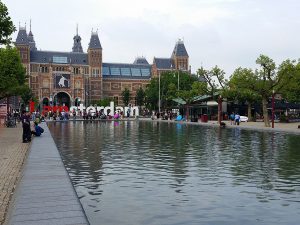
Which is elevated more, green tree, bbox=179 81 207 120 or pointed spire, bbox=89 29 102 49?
pointed spire, bbox=89 29 102 49

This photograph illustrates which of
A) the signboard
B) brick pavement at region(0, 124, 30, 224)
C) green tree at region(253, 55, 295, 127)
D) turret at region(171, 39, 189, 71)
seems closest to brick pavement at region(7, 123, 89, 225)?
brick pavement at region(0, 124, 30, 224)

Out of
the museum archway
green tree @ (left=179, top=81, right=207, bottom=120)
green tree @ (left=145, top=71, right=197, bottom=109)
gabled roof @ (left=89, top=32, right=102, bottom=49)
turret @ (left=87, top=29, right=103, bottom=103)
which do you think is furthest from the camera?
turret @ (left=87, top=29, right=103, bottom=103)

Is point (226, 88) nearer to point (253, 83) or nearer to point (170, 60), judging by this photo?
point (253, 83)

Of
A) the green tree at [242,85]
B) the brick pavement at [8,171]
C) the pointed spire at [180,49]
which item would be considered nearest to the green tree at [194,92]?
the green tree at [242,85]

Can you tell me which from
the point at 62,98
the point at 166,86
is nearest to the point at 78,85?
the point at 62,98

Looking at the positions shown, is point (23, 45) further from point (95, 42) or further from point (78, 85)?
point (95, 42)

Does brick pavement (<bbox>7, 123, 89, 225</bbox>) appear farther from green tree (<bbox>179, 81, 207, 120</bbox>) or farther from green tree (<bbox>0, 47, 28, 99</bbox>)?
green tree (<bbox>179, 81, 207, 120</bbox>)

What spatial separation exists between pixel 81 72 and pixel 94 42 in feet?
34.2

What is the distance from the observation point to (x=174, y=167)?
43.7 feet

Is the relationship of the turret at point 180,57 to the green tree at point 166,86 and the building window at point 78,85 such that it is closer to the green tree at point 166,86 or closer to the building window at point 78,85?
the building window at point 78,85

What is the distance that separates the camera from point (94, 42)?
456 ft

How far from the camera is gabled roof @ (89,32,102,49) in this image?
138m

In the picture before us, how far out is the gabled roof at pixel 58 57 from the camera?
439 feet

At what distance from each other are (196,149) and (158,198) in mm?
9925
